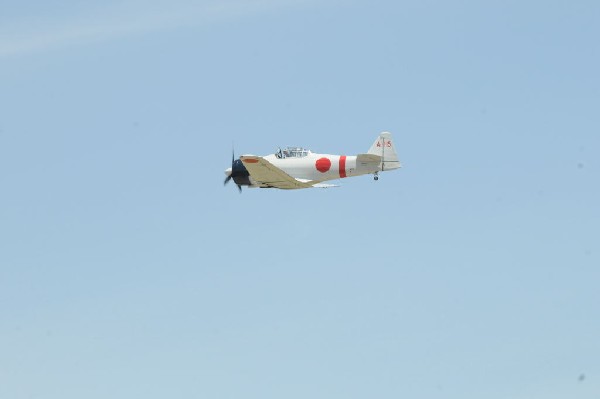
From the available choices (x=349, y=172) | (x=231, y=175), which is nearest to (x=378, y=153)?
(x=349, y=172)

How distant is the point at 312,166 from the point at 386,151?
7857mm

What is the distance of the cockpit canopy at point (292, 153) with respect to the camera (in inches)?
5625

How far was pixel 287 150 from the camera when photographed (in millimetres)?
143125

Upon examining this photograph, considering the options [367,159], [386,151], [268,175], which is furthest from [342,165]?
[268,175]

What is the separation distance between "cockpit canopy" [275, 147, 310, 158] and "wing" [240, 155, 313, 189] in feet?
12.5

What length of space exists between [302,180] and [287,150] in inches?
159

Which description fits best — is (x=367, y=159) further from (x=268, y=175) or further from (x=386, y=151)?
(x=268, y=175)

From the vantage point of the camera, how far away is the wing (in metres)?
137

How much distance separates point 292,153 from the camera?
469 feet

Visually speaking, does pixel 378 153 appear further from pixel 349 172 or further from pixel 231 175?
pixel 231 175

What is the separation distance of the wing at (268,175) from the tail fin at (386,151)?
777 centimetres

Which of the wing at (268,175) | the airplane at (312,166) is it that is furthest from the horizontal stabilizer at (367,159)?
the wing at (268,175)

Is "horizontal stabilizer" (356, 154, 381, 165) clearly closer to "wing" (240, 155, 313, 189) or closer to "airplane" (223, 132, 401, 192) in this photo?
"airplane" (223, 132, 401, 192)

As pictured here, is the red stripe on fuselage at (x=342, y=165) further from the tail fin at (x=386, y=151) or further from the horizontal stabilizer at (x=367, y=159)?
the tail fin at (x=386, y=151)
